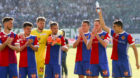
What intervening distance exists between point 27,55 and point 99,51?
176cm

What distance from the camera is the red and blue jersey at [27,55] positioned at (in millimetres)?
7203

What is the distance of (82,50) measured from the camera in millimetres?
8680

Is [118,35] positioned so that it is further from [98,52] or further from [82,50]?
[82,50]

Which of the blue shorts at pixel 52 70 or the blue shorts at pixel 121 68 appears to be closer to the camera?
the blue shorts at pixel 121 68

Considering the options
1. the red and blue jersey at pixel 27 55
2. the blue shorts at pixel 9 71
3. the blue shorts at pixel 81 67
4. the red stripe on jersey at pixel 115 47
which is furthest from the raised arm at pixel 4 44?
the blue shorts at pixel 81 67

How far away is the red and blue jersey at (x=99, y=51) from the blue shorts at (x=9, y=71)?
197 centimetres

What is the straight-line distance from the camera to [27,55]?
23.8 ft

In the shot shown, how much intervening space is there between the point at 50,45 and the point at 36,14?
30178 millimetres

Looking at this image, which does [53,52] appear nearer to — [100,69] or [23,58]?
[23,58]

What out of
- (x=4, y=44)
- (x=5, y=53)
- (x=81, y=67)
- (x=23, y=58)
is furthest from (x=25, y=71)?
(x=81, y=67)

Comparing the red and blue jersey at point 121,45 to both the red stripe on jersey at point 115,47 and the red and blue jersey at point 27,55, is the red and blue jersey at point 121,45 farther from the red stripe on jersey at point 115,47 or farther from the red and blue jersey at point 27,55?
the red and blue jersey at point 27,55

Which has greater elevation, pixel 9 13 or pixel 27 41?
pixel 9 13

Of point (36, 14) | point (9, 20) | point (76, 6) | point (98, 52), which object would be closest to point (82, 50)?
point (98, 52)

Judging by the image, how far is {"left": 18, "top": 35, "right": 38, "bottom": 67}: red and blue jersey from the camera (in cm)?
720
